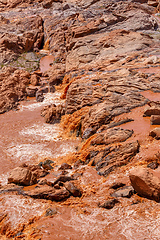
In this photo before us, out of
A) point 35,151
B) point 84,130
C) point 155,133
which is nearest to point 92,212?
point 155,133

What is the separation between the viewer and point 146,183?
5559 millimetres

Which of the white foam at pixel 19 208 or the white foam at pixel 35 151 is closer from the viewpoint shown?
the white foam at pixel 19 208

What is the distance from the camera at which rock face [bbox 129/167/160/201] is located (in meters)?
5.49

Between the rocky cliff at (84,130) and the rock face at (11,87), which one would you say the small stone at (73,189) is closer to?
the rocky cliff at (84,130)

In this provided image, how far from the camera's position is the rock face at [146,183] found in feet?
18.0

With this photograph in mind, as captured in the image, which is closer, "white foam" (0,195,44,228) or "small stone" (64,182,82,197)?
"white foam" (0,195,44,228)

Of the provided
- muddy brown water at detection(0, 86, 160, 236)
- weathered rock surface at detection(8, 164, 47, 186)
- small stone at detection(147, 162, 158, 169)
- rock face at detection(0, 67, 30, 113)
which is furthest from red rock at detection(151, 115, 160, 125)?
rock face at detection(0, 67, 30, 113)

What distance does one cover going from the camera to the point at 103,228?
5.00 m

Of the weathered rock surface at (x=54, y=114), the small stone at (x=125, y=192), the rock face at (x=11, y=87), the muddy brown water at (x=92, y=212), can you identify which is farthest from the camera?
the rock face at (x=11, y=87)

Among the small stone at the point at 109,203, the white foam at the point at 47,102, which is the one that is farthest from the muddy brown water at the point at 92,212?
the white foam at the point at 47,102

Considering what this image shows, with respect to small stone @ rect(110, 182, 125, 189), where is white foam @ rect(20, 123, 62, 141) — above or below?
below

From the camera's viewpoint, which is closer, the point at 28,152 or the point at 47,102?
the point at 28,152

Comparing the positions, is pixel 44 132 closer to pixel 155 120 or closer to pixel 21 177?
pixel 21 177

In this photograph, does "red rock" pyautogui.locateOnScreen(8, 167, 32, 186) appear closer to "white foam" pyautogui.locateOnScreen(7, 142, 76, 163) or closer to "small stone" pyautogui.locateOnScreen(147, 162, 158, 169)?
"white foam" pyautogui.locateOnScreen(7, 142, 76, 163)
